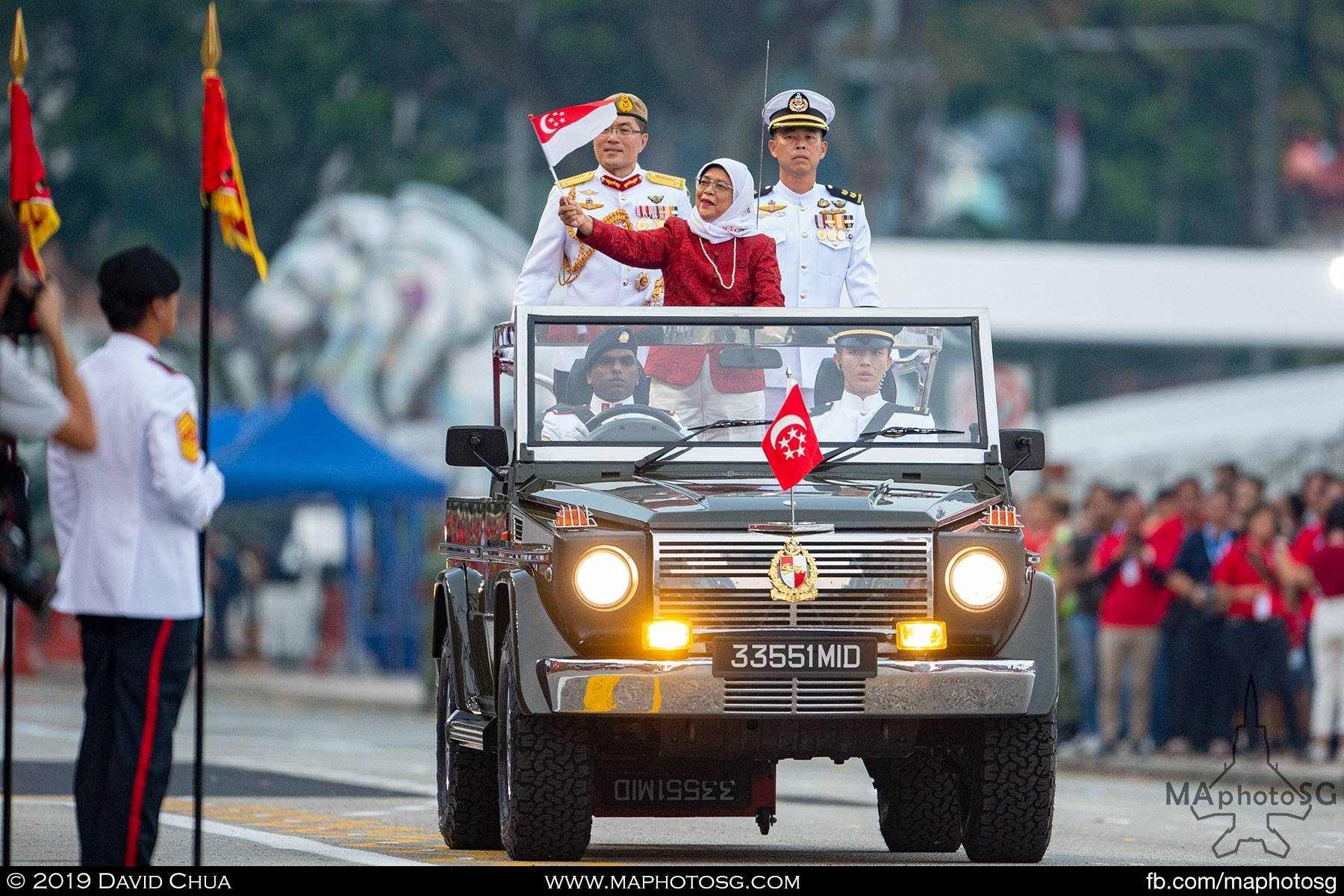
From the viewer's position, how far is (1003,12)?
200 feet

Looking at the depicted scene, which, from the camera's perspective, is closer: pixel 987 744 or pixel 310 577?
pixel 987 744

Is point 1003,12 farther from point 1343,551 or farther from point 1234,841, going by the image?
point 1234,841

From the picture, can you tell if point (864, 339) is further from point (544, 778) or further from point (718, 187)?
point (544, 778)

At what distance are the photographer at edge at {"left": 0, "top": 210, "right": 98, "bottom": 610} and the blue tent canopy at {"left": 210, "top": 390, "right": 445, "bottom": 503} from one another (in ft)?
85.4

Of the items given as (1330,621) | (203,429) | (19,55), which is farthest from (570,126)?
(1330,621)

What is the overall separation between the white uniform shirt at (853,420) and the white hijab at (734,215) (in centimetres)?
90

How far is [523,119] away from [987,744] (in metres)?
51.4

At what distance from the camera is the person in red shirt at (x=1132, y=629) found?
21.4 meters

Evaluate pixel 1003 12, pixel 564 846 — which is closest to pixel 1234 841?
pixel 564 846

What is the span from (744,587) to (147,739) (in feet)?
8.64

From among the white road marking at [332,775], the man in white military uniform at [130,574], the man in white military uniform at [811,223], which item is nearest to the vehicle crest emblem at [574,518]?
the man in white military uniform at [130,574]

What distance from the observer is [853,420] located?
11734mm

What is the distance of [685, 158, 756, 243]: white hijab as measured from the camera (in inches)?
476

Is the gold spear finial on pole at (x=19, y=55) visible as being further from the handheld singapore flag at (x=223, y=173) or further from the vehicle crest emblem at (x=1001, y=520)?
the vehicle crest emblem at (x=1001, y=520)
